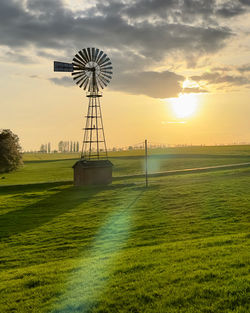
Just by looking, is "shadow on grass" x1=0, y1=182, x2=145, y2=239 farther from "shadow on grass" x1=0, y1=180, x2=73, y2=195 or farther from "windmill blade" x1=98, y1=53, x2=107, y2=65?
"windmill blade" x1=98, y1=53, x2=107, y2=65

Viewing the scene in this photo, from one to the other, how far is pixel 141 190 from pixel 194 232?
23997 mm

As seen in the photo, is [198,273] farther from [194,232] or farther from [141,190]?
[141,190]

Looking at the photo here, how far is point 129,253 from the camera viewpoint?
1734 cm

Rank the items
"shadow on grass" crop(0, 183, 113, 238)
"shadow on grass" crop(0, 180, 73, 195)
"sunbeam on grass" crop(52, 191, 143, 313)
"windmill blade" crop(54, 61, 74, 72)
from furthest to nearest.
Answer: "shadow on grass" crop(0, 180, 73, 195) < "windmill blade" crop(54, 61, 74, 72) < "shadow on grass" crop(0, 183, 113, 238) < "sunbeam on grass" crop(52, 191, 143, 313)

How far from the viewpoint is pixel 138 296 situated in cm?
1115

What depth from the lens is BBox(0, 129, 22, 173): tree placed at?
7992 centimetres

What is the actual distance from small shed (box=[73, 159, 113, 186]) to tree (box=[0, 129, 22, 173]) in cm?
3135

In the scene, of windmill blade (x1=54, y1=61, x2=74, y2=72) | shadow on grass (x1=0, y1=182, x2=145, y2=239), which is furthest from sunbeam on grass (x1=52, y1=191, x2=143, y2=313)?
windmill blade (x1=54, y1=61, x2=74, y2=72)

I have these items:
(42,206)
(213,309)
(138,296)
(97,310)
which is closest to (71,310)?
(97,310)

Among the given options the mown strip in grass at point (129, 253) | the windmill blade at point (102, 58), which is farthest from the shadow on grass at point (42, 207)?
the windmill blade at point (102, 58)

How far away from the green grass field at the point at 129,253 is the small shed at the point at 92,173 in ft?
43.6

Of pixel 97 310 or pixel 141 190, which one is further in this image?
pixel 141 190

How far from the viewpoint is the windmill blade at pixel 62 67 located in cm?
5362

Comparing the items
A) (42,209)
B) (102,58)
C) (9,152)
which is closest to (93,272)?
(42,209)
